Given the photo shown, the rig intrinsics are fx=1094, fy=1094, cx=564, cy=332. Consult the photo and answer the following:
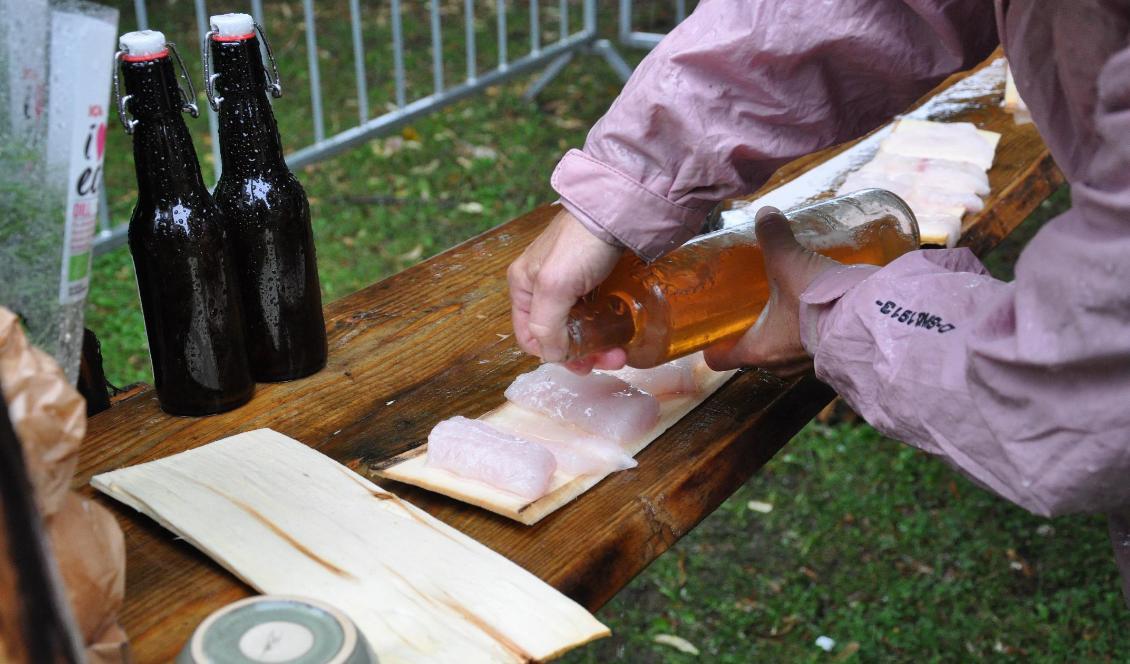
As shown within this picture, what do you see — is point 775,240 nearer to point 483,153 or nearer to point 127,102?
point 127,102

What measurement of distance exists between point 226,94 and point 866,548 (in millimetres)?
2176

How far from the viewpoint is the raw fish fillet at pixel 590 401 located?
147 centimetres

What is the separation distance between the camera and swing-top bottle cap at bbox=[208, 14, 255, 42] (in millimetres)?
1395

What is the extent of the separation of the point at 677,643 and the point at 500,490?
150 cm

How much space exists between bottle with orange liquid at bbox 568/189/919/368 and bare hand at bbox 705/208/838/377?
0.13 feet

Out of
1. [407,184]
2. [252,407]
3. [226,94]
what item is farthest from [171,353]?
[407,184]

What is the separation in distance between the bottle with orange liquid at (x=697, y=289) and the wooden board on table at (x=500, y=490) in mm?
124

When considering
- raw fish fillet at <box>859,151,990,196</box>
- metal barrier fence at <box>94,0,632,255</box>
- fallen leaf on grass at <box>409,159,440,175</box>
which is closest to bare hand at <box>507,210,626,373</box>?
Result: raw fish fillet at <box>859,151,990,196</box>

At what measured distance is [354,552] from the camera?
1.19m

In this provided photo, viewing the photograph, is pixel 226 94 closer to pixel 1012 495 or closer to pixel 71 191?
pixel 71 191

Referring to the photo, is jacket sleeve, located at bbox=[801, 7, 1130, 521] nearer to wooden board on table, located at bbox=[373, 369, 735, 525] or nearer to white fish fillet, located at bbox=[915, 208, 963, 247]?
wooden board on table, located at bbox=[373, 369, 735, 525]

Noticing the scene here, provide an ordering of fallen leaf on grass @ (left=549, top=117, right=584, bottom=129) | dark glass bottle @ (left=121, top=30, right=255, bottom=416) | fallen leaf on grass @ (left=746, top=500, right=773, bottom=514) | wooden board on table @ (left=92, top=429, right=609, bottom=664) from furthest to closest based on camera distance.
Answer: fallen leaf on grass @ (left=549, top=117, right=584, bottom=129) → fallen leaf on grass @ (left=746, top=500, right=773, bottom=514) → dark glass bottle @ (left=121, top=30, right=255, bottom=416) → wooden board on table @ (left=92, top=429, right=609, bottom=664)

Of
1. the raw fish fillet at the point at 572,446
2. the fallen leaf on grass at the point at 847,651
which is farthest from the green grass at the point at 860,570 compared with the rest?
the raw fish fillet at the point at 572,446

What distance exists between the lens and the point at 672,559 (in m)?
2.98
